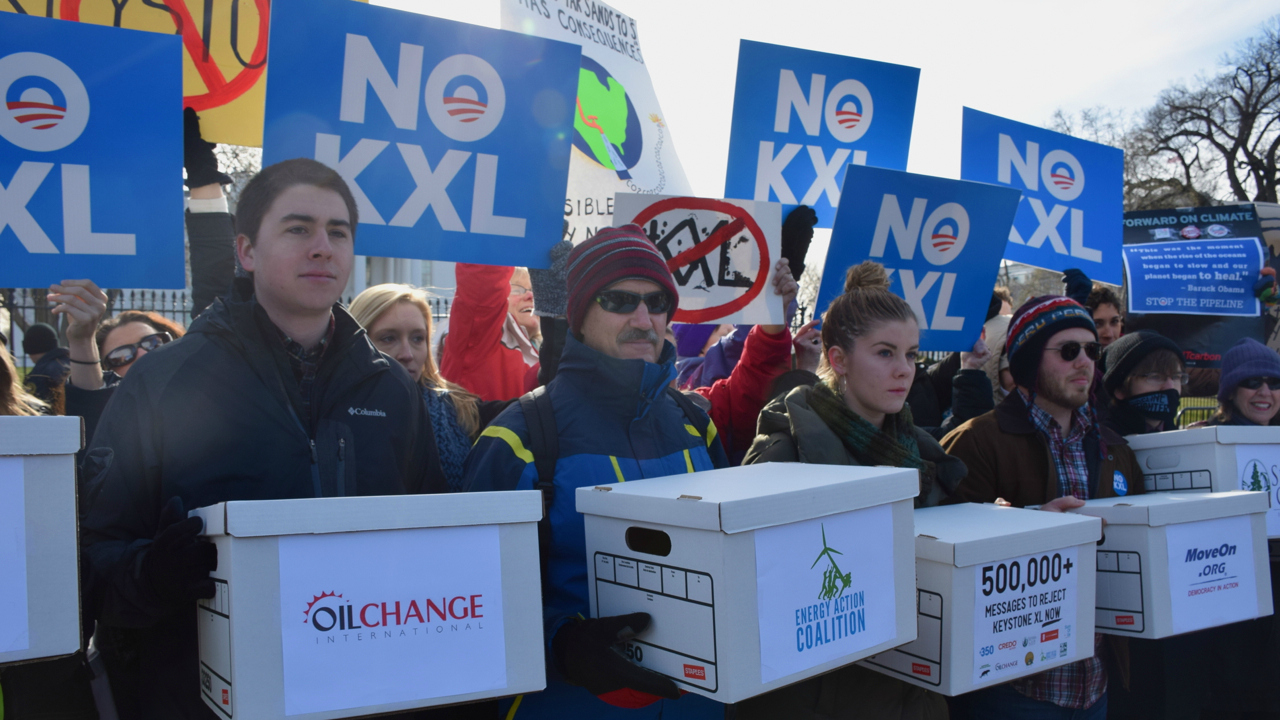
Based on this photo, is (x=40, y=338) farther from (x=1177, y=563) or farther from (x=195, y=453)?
(x=1177, y=563)

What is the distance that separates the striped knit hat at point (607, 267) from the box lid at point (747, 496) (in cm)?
58

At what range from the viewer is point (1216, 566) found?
8.31 ft

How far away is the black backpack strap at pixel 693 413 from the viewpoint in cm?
240

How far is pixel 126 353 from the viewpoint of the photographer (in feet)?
11.7

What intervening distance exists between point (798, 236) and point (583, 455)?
76.7 inches

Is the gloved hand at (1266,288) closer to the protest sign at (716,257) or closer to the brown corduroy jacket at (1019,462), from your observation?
the brown corduroy jacket at (1019,462)

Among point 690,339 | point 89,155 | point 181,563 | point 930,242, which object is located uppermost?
point 89,155

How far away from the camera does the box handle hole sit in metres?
1.73

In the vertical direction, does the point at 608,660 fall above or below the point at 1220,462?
below

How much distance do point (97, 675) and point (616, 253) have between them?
1621mm

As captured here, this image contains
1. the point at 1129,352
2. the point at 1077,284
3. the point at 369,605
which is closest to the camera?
the point at 369,605

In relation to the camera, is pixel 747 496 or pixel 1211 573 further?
pixel 1211 573

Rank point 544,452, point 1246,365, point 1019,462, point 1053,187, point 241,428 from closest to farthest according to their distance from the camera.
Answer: point 241,428, point 544,452, point 1019,462, point 1246,365, point 1053,187

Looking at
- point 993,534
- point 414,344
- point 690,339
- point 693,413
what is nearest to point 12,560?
point 693,413
